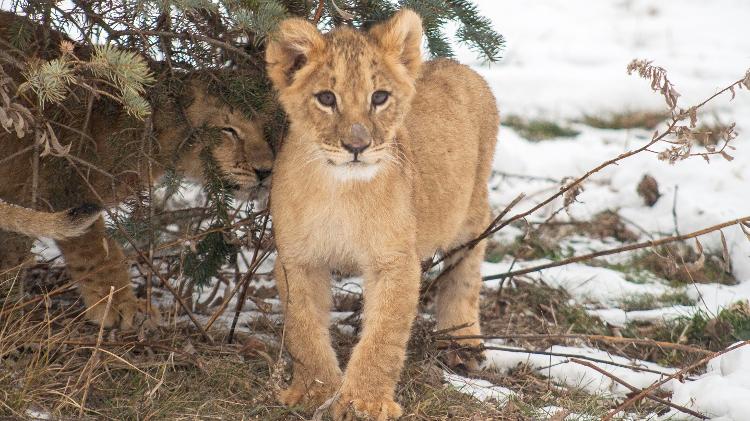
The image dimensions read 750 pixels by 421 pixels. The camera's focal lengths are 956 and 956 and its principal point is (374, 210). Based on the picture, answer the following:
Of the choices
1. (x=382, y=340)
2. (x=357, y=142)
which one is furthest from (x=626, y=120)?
(x=357, y=142)

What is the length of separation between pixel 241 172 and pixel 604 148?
522 centimetres

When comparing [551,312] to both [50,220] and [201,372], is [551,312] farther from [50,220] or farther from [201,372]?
[50,220]

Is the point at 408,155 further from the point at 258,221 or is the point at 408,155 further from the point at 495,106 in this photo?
the point at 495,106

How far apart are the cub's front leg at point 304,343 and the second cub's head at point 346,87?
22.5 inches

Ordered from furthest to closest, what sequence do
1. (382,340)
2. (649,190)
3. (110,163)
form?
(649,190), (110,163), (382,340)

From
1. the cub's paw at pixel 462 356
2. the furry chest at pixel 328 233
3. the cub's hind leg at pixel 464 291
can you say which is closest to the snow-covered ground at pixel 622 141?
the cub's paw at pixel 462 356

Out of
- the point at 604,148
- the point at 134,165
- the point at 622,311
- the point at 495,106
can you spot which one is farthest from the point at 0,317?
the point at 604,148

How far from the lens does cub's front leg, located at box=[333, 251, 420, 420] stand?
411 centimetres

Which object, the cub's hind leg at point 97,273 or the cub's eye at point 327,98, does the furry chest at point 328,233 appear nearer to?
the cub's eye at point 327,98

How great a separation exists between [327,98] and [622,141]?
19.8 feet

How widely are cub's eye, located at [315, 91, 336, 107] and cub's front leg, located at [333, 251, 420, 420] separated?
0.71 m

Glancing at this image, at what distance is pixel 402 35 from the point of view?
4.31 m

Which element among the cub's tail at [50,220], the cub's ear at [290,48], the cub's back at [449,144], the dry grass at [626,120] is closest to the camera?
the cub's tail at [50,220]

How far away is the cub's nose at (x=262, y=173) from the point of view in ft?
16.8
